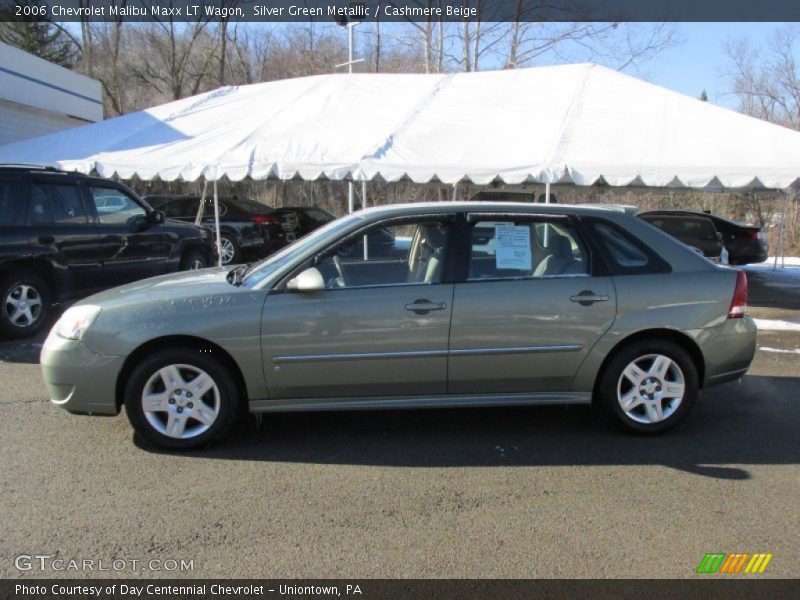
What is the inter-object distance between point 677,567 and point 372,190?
74.6 feet

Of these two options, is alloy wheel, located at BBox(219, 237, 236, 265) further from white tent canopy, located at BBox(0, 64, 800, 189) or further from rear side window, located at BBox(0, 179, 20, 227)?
rear side window, located at BBox(0, 179, 20, 227)

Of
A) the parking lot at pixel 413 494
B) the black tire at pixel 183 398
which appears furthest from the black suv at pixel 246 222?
the black tire at pixel 183 398

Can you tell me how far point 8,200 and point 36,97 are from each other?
13.1m

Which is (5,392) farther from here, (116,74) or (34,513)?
(116,74)

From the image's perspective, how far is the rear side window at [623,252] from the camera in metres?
4.42

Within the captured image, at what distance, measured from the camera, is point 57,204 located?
7594 mm

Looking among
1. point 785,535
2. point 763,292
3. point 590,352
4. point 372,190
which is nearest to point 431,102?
point 763,292

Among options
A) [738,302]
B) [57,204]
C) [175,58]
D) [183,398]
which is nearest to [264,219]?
[57,204]

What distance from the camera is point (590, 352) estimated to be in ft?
14.1

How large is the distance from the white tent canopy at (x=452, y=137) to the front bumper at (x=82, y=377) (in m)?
6.73

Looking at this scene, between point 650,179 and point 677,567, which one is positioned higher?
point 650,179

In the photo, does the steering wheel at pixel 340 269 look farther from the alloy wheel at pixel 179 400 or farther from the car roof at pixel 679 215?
the car roof at pixel 679 215

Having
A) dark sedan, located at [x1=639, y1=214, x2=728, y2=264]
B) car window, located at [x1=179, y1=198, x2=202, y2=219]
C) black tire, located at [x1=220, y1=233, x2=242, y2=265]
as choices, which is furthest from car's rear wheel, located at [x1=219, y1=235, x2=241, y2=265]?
dark sedan, located at [x1=639, y1=214, x2=728, y2=264]

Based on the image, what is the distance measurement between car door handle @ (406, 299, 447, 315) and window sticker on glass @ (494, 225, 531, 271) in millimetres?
521
